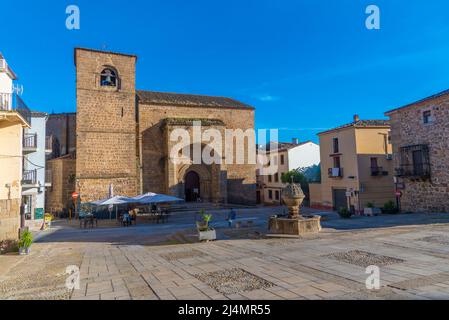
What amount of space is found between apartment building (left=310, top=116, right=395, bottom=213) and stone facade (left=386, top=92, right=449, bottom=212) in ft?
15.1

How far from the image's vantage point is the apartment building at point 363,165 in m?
23.3

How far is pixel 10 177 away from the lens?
10.8m

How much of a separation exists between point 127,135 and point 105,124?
1.90m

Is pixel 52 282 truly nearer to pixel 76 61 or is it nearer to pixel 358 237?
pixel 358 237

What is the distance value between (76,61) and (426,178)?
25.8 metres

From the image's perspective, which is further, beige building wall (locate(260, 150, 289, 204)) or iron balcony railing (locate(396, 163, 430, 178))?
beige building wall (locate(260, 150, 289, 204))

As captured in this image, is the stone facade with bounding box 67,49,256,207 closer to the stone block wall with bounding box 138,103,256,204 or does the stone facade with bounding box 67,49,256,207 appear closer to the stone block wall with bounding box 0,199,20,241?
the stone block wall with bounding box 138,103,256,204

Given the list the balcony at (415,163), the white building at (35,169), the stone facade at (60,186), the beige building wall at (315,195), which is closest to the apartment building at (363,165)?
the beige building wall at (315,195)

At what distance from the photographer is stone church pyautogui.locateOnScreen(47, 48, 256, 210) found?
23547 millimetres

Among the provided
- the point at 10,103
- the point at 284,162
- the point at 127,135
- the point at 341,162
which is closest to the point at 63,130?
the point at 127,135

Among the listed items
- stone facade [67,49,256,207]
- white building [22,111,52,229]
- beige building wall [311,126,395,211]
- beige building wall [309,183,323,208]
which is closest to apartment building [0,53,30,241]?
white building [22,111,52,229]

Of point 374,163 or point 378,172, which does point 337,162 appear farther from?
point 378,172
